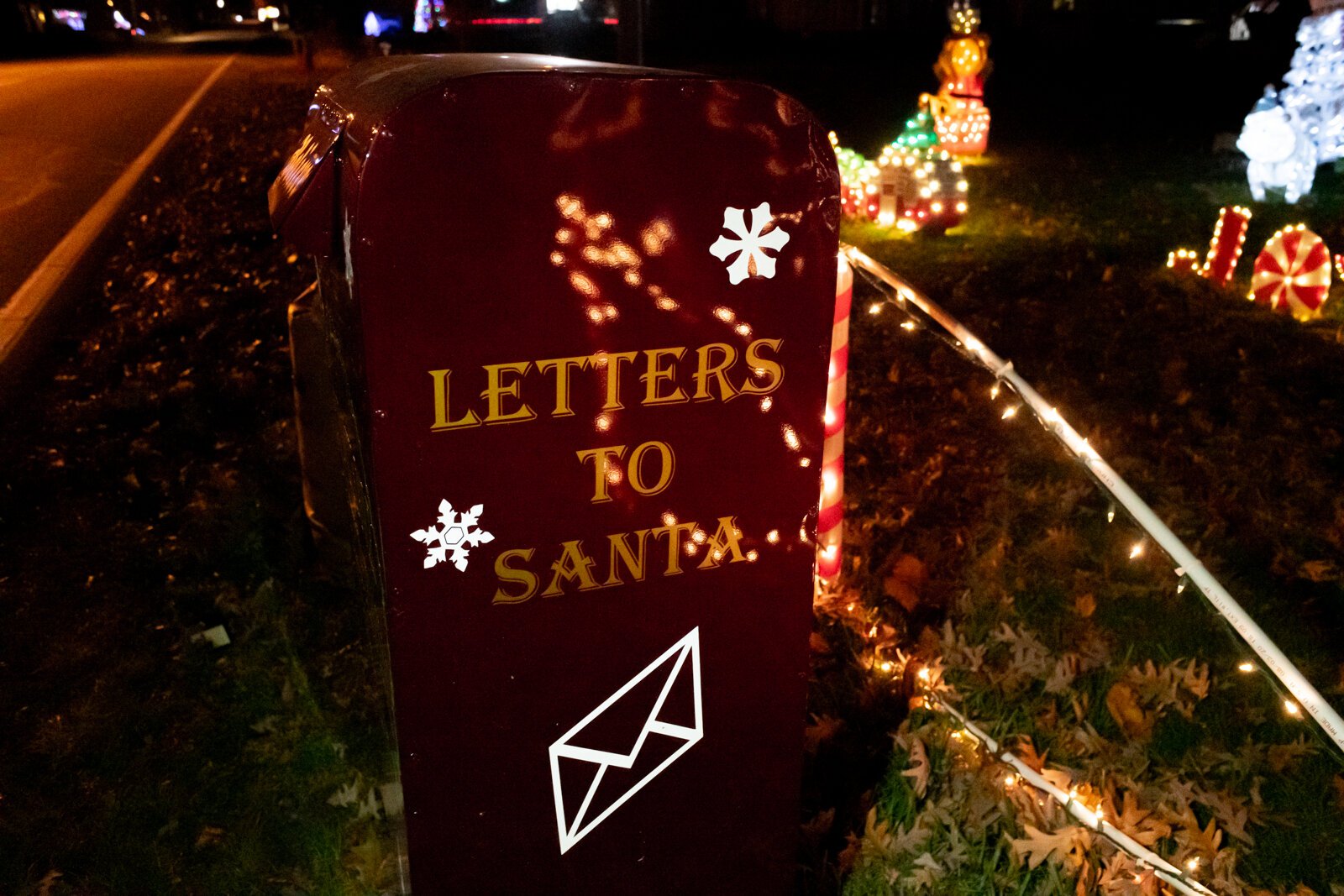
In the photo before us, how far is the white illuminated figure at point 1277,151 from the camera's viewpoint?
10703 millimetres

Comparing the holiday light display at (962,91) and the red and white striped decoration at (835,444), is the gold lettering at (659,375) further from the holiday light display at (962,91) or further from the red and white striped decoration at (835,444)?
the holiday light display at (962,91)

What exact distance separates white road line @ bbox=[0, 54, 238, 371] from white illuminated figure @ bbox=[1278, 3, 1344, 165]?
11715 mm

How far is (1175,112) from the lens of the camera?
18.7 m

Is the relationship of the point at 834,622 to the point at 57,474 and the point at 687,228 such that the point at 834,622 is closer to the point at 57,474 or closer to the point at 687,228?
the point at 687,228

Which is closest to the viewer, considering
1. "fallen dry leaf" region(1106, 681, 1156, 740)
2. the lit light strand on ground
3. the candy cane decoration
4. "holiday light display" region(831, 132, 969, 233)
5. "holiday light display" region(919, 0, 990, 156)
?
the lit light strand on ground

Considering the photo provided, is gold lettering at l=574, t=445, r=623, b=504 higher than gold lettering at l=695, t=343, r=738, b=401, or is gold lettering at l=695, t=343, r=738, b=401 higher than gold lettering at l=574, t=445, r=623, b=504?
gold lettering at l=695, t=343, r=738, b=401

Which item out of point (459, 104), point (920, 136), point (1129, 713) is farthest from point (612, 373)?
point (920, 136)

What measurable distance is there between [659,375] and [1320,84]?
40.1ft

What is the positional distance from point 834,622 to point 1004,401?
7.94 feet

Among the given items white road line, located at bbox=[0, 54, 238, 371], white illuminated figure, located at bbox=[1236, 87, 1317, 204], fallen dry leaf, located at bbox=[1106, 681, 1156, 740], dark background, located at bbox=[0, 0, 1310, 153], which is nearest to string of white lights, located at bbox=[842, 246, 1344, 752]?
fallen dry leaf, located at bbox=[1106, 681, 1156, 740]

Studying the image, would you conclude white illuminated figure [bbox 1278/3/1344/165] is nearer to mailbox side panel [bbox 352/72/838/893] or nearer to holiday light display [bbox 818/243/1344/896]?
holiday light display [bbox 818/243/1344/896]

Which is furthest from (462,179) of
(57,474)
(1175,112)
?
(1175,112)

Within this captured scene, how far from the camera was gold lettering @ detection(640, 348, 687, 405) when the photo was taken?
1.96 metres

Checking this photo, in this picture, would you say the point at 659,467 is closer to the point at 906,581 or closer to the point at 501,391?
the point at 501,391
